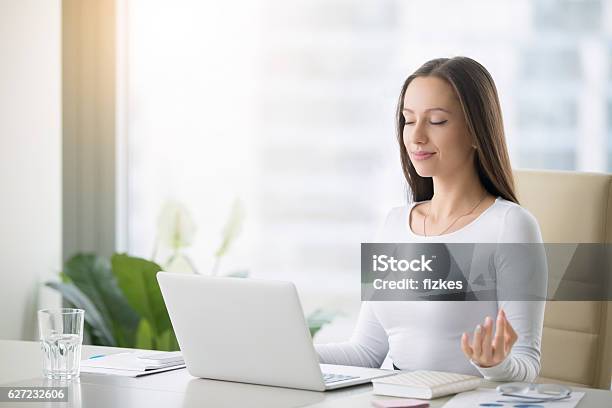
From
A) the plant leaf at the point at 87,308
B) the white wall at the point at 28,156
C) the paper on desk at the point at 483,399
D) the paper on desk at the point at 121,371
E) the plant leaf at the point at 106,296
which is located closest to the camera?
the paper on desk at the point at 483,399

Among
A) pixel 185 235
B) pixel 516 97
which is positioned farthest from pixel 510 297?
pixel 185 235

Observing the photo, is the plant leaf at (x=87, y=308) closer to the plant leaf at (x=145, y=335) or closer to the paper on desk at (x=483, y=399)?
the plant leaf at (x=145, y=335)

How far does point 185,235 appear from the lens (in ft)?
13.0

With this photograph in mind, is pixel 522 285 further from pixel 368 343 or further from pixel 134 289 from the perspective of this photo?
pixel 134 289

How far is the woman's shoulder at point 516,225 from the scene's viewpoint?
2131mm

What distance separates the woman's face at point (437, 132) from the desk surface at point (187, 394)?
578mm

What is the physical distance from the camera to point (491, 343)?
175cm

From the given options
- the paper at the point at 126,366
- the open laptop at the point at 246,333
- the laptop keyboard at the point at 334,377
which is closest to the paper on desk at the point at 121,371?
the paper at the point at 126,366

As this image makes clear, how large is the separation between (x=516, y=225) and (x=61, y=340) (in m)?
0.93

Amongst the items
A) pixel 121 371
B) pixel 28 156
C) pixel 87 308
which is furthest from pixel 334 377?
pixel 28 156

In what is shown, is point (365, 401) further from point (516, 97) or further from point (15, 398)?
point (516, 97)

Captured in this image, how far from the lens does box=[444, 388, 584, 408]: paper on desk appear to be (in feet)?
5.34

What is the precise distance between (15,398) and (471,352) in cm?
76

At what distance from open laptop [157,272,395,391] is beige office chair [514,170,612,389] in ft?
2.04
